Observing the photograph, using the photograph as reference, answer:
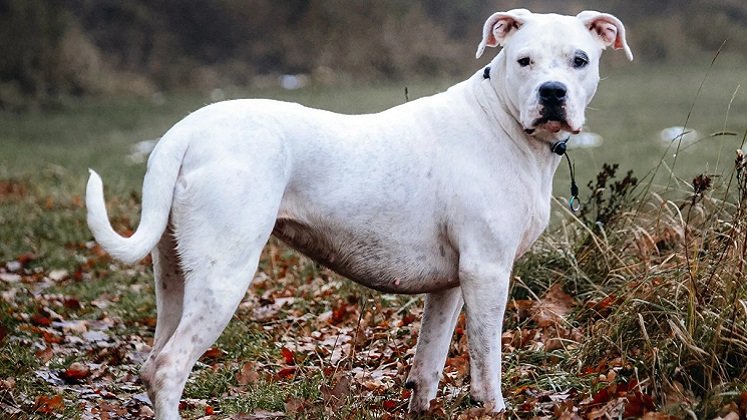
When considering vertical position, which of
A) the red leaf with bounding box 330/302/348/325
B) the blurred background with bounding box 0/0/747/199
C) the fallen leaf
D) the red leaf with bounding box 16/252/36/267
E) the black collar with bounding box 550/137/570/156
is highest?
the blurred background with bounding box 0/0/747/199

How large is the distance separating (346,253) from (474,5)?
2221 centimetres

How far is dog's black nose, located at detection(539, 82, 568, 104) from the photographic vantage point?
13.8 feet

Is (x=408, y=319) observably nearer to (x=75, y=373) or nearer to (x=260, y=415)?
(x=260, y=415)

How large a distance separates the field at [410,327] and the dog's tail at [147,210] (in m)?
1.09

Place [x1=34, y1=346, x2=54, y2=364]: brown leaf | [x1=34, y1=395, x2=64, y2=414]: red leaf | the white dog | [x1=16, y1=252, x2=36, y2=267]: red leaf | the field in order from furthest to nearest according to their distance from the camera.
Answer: [x1=16, y1=252, x2=36, y2=267]: red leaf
[x1=34, y1=346, x2=54, y2=364]: brown leaf
[x1=34, y1=395, x2=64, y2=414]: red leaf
the field
the white dog

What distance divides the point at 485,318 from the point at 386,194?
0.69 metres

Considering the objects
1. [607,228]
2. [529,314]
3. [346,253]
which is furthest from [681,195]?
[346,253]

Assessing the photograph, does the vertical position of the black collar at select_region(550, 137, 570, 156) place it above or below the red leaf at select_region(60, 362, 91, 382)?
above

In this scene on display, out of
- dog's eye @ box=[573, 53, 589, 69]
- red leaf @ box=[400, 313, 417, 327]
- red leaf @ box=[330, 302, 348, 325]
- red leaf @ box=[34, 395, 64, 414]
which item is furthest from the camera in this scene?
red leaf @ box=[330, 302, 348, 325]

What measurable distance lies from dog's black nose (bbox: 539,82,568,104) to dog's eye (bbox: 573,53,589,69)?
196 mm

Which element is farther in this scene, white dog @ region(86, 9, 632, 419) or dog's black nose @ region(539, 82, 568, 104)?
dog's black nose @ region(539, 82, 568, 104)

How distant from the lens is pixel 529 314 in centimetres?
614

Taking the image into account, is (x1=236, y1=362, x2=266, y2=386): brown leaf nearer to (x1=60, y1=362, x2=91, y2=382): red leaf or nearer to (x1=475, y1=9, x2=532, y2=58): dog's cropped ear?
(x1=60, y1=362, x2=91, y2=382): red leaf

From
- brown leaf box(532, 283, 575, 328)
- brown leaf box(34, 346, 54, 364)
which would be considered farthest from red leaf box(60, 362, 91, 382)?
brown leaf box(532, 283, 575, 328)
